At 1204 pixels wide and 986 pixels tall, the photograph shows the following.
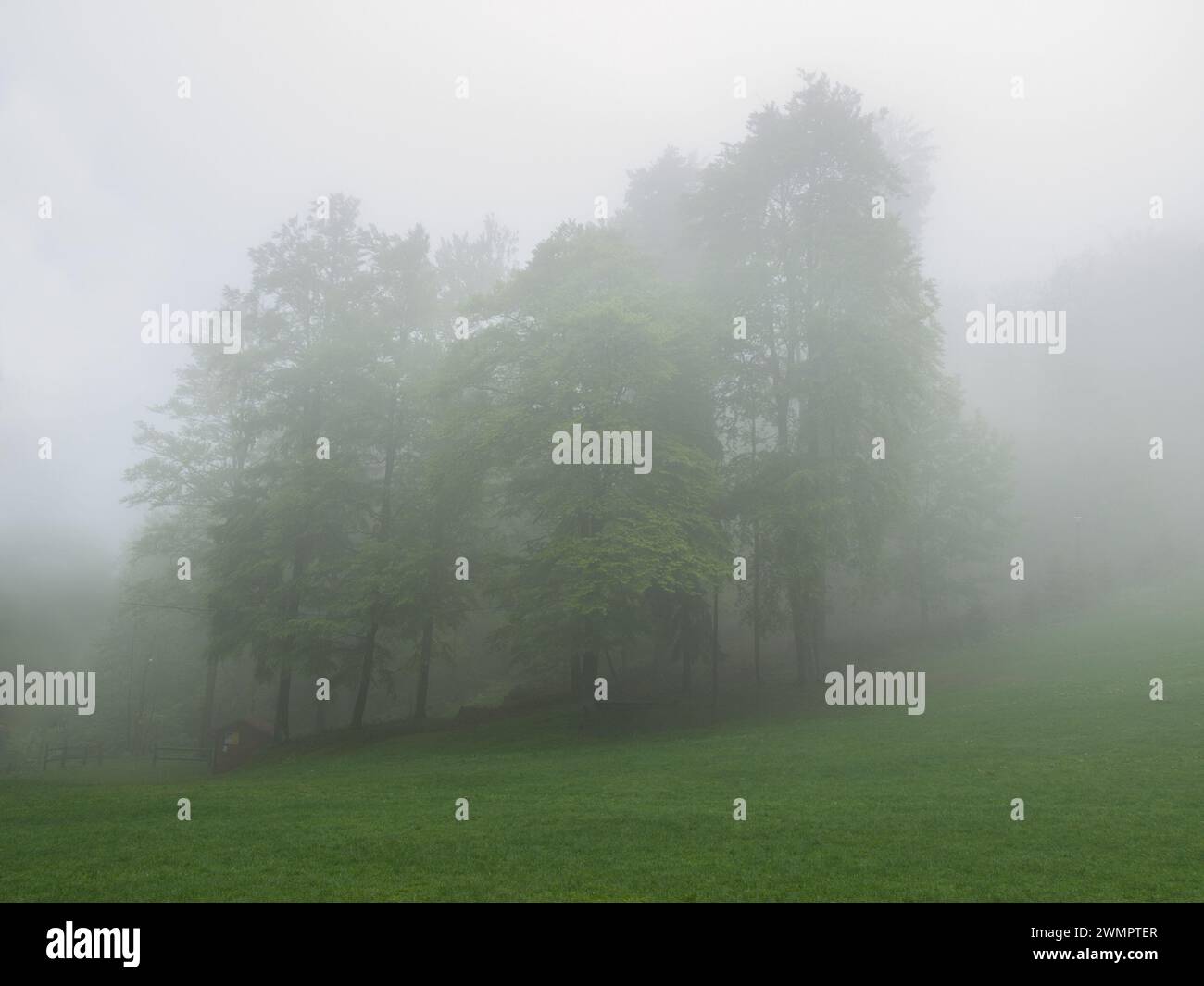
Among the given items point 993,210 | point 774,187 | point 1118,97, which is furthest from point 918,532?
point 1118,97

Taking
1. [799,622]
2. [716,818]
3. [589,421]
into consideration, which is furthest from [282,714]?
[716,818]

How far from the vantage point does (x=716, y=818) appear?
16250 mm

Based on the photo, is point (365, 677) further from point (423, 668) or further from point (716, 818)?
point (716, 818)

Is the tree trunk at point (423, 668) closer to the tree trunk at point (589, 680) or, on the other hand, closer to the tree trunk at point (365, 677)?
the tree trunk at point (365, 677)

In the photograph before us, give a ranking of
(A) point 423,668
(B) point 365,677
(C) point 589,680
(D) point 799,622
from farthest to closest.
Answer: (A) point 423,668
(B) point 365,677
(D) point 799,622
(C) point 589,680

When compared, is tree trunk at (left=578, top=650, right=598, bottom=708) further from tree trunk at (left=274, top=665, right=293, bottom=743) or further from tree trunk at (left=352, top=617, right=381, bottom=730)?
tree trunk at (left=274, top=665, right=293, bottom=743)

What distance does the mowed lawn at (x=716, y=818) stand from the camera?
12930 millimetres

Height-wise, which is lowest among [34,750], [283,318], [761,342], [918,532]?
[34,750]

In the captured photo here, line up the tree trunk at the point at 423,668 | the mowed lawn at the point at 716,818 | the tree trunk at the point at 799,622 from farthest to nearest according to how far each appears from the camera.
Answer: the tree trunk at the point at 423,668 → the tree trunk at the point at 799,622 → the mowed lawn at the point at 716,818

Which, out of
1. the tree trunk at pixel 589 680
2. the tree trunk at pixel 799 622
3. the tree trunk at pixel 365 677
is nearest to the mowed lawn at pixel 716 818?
the tree trunk at pixel 589 680
